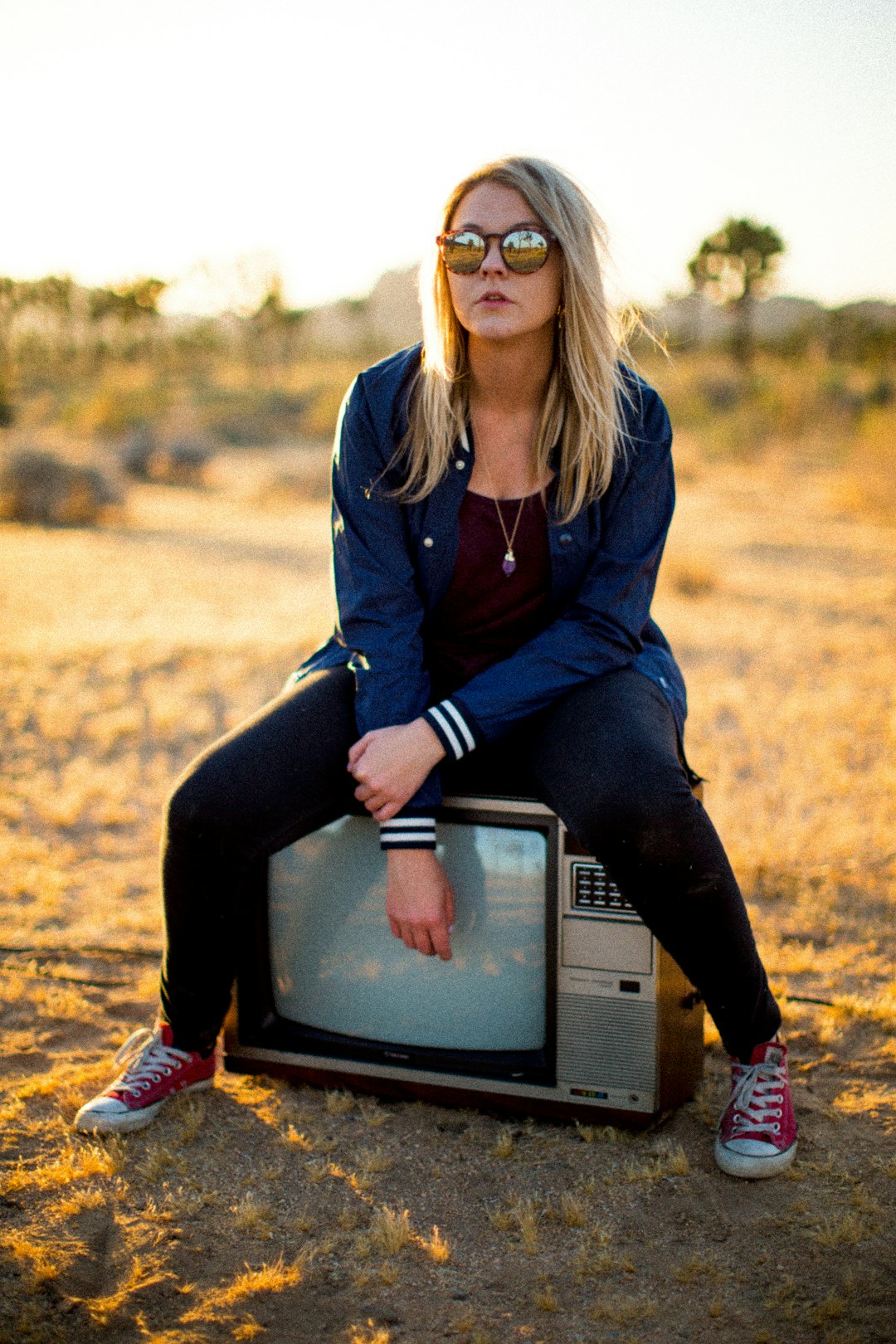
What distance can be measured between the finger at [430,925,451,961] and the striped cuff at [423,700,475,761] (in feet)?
1.07

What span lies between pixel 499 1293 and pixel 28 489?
10265 mm

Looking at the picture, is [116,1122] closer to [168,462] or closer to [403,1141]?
[403,1141]

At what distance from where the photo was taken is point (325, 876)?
231 cm

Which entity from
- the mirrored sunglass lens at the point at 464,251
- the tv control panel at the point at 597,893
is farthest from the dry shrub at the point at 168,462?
the tv control panel at the point at 597,893

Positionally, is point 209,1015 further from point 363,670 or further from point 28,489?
point 28,489

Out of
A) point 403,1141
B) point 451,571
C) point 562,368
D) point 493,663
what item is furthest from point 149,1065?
point 562,368

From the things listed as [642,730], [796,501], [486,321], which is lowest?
[796,501]

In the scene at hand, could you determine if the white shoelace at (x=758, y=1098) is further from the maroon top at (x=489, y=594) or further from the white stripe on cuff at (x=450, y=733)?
the maroon top at (x=489, y=594)

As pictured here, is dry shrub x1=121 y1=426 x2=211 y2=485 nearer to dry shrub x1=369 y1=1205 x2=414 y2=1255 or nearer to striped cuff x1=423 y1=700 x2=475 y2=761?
striped cuff x1=423 y1=700 x2=475 y2=761

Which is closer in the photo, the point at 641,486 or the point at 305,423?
the point at 641,486

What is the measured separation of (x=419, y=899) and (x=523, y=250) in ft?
4.19

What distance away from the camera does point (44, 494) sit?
10828 mm

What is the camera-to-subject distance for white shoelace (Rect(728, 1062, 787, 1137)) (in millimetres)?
2115

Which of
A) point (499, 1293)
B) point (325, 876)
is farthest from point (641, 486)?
point (499, 1293)
